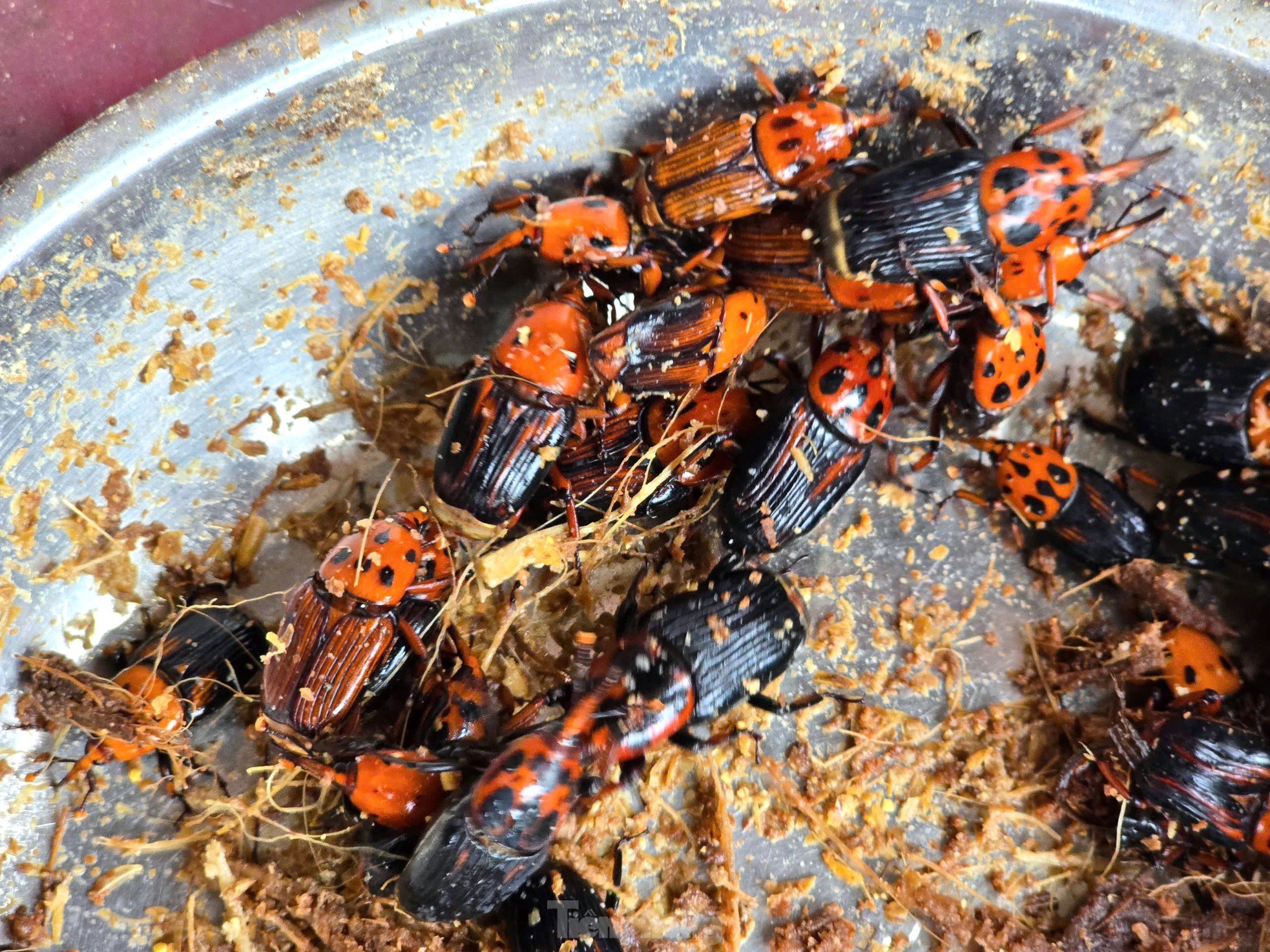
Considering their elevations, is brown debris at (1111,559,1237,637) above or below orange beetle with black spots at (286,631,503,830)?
below

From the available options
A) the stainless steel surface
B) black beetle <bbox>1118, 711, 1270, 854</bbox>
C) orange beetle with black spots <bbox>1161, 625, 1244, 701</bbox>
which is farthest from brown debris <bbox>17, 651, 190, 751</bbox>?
orange beetle with black spots <bbox>1161, 625, 1244, 701</bbox>

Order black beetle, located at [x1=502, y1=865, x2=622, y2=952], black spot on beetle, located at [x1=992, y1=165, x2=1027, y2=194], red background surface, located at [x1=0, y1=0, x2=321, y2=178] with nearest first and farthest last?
1. black spot on beetle, located at [x1=992, y1=165, x2=1027, y2=194]
2. black beetle, located at [x1=502, y1=865, x2=622, y2=952]
3. red background surface, located at [x1=0, y1=0, x2=321, y2=178]

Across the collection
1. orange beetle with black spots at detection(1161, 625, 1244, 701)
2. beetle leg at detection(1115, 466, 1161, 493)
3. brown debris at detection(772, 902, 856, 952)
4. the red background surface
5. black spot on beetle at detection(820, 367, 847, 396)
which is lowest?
brown debris at detection(772, 902, 856, 952)

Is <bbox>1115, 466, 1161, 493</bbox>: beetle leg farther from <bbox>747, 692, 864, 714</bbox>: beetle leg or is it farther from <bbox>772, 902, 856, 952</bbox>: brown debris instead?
<bbox>772, 902, 856, 952</bbox>: brown debris

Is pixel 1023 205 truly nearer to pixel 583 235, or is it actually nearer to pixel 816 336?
pixel 816 336

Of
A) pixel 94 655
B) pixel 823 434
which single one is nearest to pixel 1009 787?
pixel 823 434

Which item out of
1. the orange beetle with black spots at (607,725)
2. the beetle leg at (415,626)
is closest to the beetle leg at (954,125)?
the orange beetle with black spots at (607,725)

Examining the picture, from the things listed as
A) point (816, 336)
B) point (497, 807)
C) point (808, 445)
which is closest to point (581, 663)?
point (497, 807)
